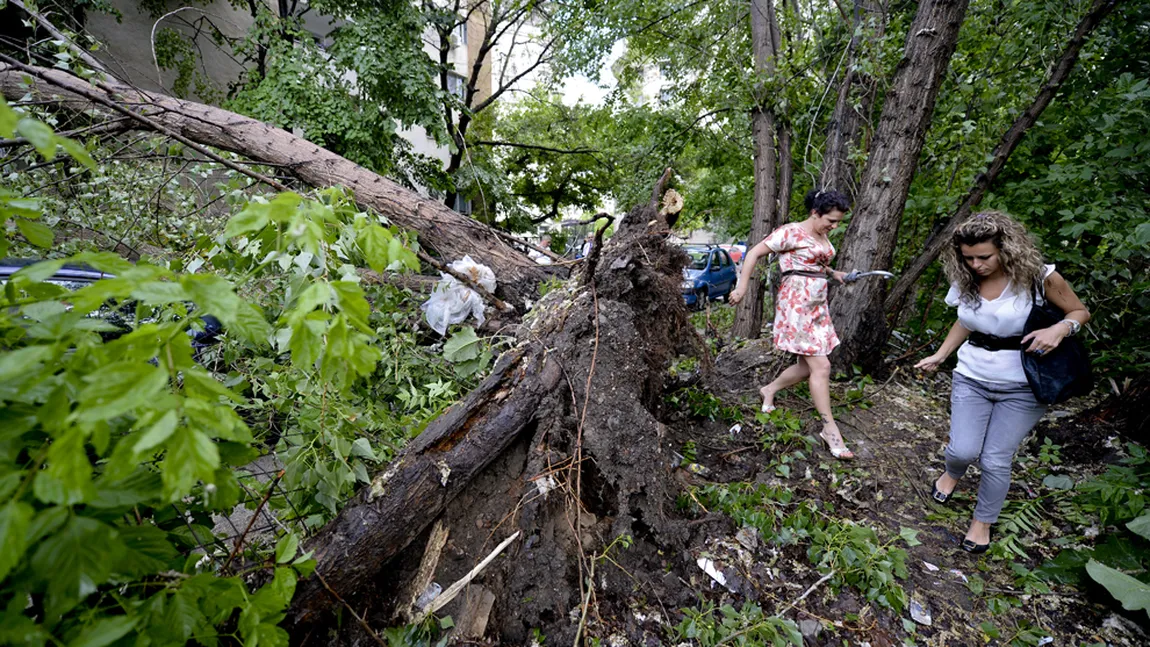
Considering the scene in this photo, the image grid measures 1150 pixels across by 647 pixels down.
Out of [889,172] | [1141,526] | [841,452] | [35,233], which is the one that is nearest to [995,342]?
[1141,526]

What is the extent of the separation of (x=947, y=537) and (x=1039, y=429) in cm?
183

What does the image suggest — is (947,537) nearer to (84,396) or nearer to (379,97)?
(84,396)

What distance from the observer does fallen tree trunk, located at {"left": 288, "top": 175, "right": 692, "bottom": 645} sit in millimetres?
1889

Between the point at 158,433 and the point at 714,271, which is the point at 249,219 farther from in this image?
the point at 714,271

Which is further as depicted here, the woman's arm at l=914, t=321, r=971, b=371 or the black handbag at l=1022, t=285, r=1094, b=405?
the woman's arm at l=914, t=321, r=971, b=371

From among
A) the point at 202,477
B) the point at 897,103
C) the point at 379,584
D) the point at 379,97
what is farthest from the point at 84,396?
the point at 379,97

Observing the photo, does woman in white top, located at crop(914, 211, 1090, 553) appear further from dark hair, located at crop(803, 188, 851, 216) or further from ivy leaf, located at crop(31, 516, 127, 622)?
ivy leaf, located at crop(31, 516, 127, 622)

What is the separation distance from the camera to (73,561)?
2.46 ft

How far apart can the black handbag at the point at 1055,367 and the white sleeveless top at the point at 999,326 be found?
0.16 feet

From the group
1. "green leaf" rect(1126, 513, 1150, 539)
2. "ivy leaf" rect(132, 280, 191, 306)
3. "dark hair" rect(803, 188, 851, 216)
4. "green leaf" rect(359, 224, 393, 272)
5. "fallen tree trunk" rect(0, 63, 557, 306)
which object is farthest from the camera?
"fallen tree trunk" rect(0, 63, 557, 306)

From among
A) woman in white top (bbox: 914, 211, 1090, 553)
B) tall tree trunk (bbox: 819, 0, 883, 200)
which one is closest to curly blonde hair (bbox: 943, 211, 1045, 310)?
woman in white top (bbox: 914, 211, 1090, 553)

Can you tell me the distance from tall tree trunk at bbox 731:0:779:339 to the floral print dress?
249 centimetres

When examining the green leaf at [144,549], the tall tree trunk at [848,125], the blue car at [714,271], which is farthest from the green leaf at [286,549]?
the blue car at [714,271]

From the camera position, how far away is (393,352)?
2.98m
